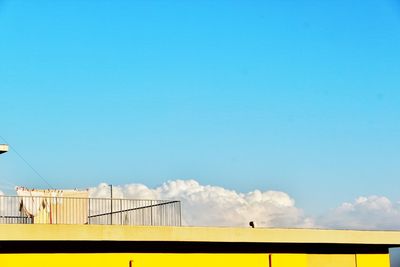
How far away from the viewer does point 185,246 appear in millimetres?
35062

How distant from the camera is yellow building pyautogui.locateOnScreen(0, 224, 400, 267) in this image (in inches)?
1230

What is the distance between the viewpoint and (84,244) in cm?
3250
